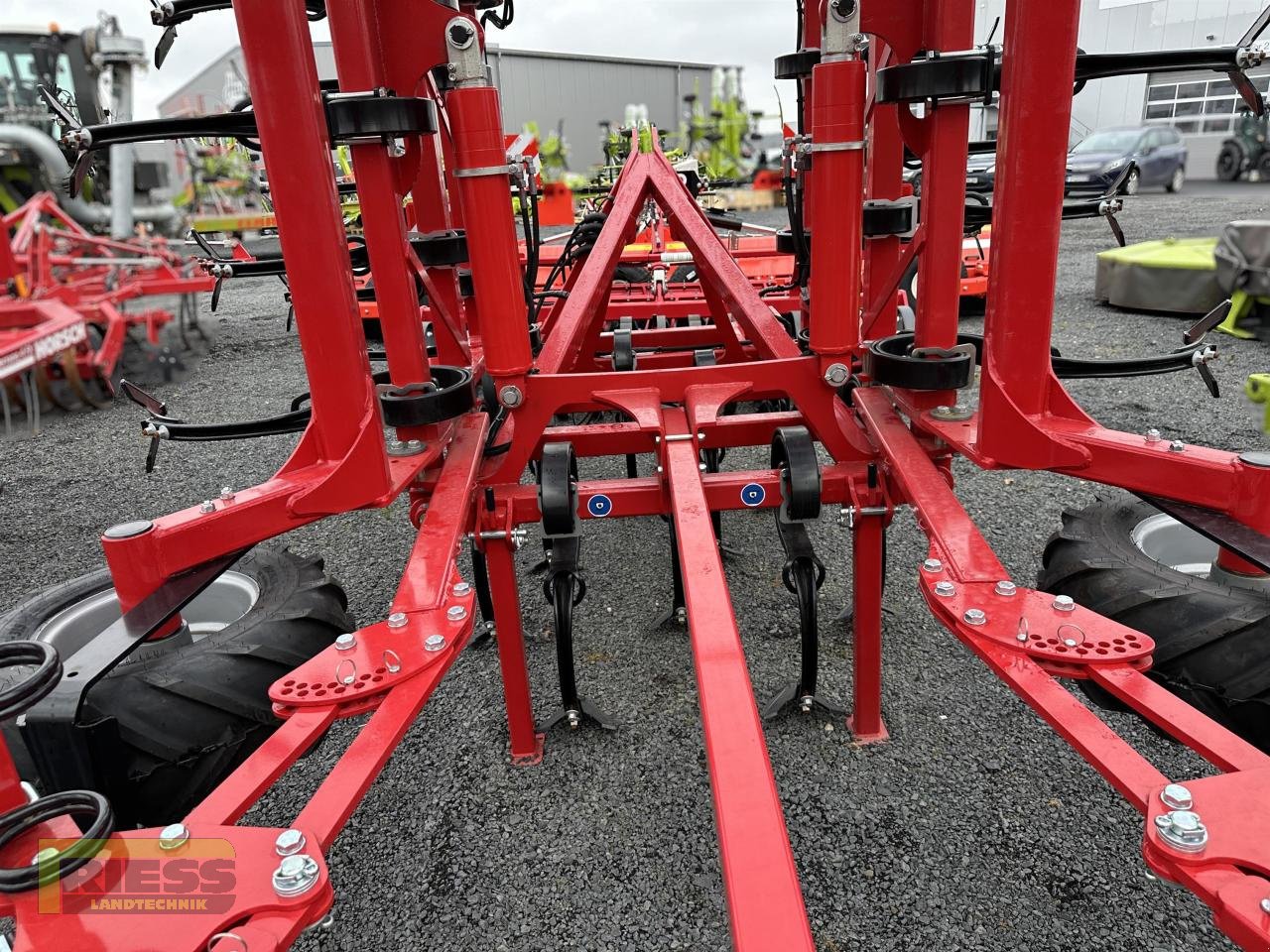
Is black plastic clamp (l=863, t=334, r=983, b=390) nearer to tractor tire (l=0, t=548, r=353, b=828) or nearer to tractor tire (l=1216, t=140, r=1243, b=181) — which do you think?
tractor tire (l=0, t=548, r=353, b=828)

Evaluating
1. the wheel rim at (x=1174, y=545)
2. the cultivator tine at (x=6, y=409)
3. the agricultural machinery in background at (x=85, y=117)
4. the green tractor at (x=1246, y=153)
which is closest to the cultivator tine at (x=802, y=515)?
the wheel rim at (x=1174, y=545)

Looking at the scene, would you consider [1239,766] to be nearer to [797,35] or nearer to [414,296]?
[414,296]

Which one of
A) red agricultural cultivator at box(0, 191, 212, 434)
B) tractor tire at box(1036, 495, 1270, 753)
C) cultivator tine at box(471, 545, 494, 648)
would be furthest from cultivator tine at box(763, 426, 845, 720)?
red agricultural cultivator at box(0, 191, 212, 434)

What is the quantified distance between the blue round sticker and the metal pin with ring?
81 cm

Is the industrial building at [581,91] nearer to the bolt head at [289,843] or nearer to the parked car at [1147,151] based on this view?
the parked car at [1147,151]

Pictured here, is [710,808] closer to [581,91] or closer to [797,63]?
[797,63]

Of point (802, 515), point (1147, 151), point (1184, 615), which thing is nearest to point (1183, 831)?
point (1184, 615)

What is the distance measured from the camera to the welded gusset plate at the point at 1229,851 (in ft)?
2.67

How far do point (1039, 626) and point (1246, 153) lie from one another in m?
21.5

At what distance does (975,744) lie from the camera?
2203mm

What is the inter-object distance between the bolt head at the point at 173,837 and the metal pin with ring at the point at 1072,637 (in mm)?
1202

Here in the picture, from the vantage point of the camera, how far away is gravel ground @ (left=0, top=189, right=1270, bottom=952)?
5.68 ft

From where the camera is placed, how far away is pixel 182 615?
2016mm

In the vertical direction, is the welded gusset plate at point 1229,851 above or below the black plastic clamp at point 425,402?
below
